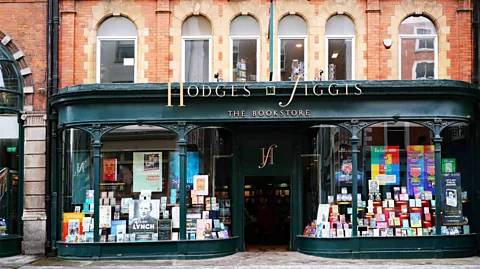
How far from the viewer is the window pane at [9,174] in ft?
61.6

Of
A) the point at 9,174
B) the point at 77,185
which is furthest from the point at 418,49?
the point at 9,174

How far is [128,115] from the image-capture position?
→ 58.1 ft

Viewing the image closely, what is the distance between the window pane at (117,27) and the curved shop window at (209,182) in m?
3.73

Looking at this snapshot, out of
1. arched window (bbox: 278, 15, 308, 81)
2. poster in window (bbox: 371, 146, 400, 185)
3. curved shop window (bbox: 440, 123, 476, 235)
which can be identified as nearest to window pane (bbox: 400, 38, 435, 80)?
curved shop window (bbox: 440, 123, 476, 235)

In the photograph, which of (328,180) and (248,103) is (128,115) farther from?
(328,180)

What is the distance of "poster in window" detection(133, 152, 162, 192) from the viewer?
59.6ft

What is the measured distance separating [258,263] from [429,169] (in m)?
5.67

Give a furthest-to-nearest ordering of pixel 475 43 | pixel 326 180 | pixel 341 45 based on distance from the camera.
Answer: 1. pixel 341 45
2. pixel 475 43
3. pixel 326 180

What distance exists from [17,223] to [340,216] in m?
9.40

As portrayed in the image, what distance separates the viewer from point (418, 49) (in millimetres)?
18875

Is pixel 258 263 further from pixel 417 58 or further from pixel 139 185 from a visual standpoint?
pixel 417 58

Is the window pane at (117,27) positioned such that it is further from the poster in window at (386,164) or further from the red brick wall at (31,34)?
the poster in window at (386,164)

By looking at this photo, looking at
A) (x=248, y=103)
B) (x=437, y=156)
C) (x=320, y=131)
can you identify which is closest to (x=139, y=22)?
(x=248, y=103)

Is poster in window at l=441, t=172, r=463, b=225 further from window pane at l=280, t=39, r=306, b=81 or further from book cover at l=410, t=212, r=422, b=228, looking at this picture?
window pane at l=280, t=39, r=306, b=81
